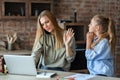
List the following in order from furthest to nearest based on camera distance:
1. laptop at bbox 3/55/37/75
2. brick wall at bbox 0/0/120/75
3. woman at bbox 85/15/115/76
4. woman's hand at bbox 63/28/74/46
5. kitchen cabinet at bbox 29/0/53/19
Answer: brick wall at bbox 0/0/120/75 < kitchen cabinet at bbox 29/0/53/19 < woman's hand at bbox 63/28/74/46 < woman at bbox 85/15/115/76 < laptop at bbox 3/55/37/75

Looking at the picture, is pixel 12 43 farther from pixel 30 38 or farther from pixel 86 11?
pixel 86 11

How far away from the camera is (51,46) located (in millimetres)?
3281

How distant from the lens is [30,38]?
548 centimetres

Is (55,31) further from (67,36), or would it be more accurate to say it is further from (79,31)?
(79,31)

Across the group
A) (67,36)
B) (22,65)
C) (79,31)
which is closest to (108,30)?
(67,36)

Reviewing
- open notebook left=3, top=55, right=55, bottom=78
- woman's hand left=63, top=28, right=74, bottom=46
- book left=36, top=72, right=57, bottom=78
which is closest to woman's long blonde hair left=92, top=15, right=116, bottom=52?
woman's hand left=63, top=28, right=74, bottom=46

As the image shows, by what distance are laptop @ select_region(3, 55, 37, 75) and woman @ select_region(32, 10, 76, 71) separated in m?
0.41

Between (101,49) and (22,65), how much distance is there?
877mm

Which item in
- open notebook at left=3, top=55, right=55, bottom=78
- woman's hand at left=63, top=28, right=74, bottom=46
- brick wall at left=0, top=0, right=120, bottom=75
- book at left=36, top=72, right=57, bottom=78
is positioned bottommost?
book at left=36, top=72, right=57, bottom=78

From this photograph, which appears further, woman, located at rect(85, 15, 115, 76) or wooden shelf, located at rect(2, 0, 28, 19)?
wooden shelf, located at rect(2, 0, 28, 19)

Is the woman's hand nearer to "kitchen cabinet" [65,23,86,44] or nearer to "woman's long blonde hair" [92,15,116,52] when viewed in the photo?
"woman's long blonde hair" [92,15,116,52]

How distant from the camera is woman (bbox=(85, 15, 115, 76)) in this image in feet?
9.78

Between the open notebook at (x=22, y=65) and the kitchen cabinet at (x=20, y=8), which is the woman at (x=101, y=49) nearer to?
the open notebook at (x=22, y=65)

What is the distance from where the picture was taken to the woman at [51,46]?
3193mm
